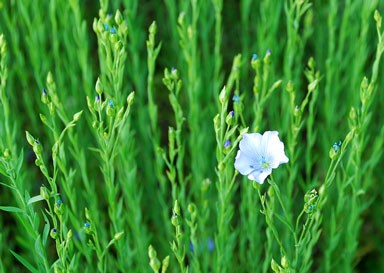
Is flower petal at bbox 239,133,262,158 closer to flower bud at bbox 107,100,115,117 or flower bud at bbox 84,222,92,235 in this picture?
flower bud at bbox 107,100,115,117

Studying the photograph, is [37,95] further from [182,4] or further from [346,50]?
[346,50]

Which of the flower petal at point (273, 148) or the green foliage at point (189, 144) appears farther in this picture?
the green foliage at point (189, 144)

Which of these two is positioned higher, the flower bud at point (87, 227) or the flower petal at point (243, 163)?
the flower petal at point (243, 163)

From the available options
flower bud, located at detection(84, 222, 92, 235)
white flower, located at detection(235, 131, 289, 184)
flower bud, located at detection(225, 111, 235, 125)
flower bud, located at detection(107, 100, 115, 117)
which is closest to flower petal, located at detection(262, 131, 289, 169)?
white flower, located at detection(235, 131, 289, 184)

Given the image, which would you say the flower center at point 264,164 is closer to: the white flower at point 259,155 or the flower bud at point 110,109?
the white flower at point 259,155

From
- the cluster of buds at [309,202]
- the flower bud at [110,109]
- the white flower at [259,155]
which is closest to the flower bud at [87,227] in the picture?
the flower bud at [110,109]

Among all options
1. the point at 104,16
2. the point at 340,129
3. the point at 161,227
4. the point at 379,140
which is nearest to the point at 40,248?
the point at 104,16

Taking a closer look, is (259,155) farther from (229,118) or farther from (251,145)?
(229,118)
